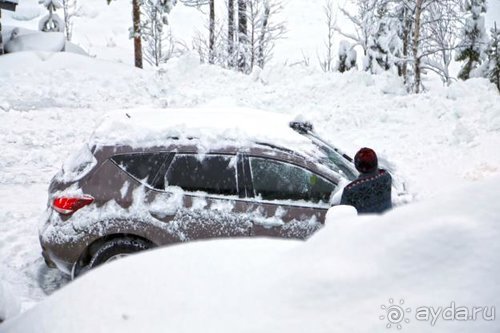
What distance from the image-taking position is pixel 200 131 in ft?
18.2

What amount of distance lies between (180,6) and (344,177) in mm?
56245

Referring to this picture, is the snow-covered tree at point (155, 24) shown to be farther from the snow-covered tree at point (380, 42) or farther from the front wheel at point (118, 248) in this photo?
the front wheel at point (118, 248)

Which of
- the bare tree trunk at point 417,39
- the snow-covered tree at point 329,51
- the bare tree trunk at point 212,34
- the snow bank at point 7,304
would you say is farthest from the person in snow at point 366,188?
the bare tree trunk at point 212,34

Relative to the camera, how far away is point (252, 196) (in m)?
5.27

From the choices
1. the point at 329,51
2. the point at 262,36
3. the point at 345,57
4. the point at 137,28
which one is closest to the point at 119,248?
the point at 345,57

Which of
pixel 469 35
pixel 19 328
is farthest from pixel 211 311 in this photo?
pixel 469 35

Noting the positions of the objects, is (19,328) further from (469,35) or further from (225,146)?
(469,35)

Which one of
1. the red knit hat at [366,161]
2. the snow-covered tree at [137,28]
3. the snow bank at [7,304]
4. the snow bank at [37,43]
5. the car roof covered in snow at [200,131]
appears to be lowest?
the snow bank at [7,304]

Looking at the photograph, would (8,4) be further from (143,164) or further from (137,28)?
(143,164)

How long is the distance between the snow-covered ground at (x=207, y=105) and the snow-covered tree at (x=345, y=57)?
6034 millimetres

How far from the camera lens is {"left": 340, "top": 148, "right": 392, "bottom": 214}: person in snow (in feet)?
15.5

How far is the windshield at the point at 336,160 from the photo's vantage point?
546cm

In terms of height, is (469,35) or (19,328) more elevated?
(469,35)

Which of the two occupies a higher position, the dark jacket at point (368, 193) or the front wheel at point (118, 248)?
the dark jacket at point (368, 193)
